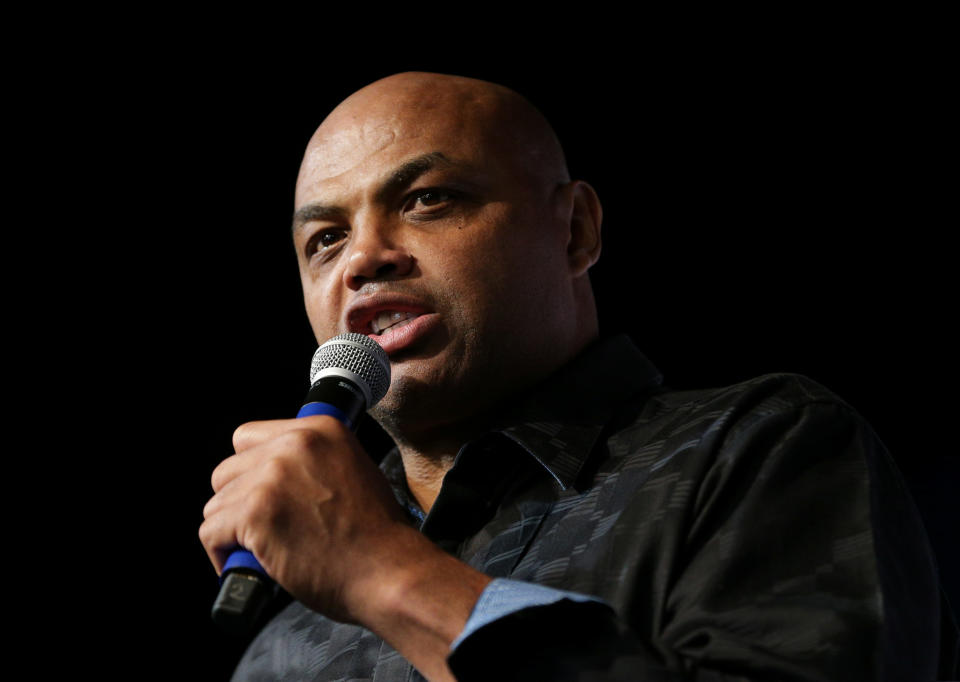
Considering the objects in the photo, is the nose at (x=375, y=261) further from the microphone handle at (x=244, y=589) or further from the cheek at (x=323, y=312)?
the microphone handle at (x=244, y=589)

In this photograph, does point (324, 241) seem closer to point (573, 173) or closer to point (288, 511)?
point (288, 511)

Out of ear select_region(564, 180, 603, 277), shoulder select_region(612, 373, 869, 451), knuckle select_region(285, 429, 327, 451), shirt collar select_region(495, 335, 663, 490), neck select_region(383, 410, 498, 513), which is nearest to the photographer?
knuckle select_region(285, 429, 327, 451)

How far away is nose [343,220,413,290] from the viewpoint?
5.11 ft

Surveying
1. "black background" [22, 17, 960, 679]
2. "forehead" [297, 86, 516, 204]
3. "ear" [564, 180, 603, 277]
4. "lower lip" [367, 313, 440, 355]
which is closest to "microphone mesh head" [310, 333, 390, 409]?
"lower lip" [367, 313, 440, 355]

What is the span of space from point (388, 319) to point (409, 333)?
0.06 metres

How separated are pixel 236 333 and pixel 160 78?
0.71 meters

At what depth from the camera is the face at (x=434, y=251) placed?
5.08 ft

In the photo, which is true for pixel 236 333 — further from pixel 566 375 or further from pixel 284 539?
pixel 284 539

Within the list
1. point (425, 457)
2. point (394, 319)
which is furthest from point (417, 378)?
point (425, 457)

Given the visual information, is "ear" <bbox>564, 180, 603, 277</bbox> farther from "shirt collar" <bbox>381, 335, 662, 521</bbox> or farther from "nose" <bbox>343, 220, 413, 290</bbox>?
"nose" <bbox>343, 220, 413, 290</bbox>

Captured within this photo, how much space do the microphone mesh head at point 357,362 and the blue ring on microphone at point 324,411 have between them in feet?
0.25

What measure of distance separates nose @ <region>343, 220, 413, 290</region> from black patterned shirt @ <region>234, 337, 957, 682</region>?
305 millimetres

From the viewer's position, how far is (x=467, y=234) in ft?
5.32

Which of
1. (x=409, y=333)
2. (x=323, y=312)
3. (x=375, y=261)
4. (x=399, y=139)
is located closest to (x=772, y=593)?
(x=409, y=333)
